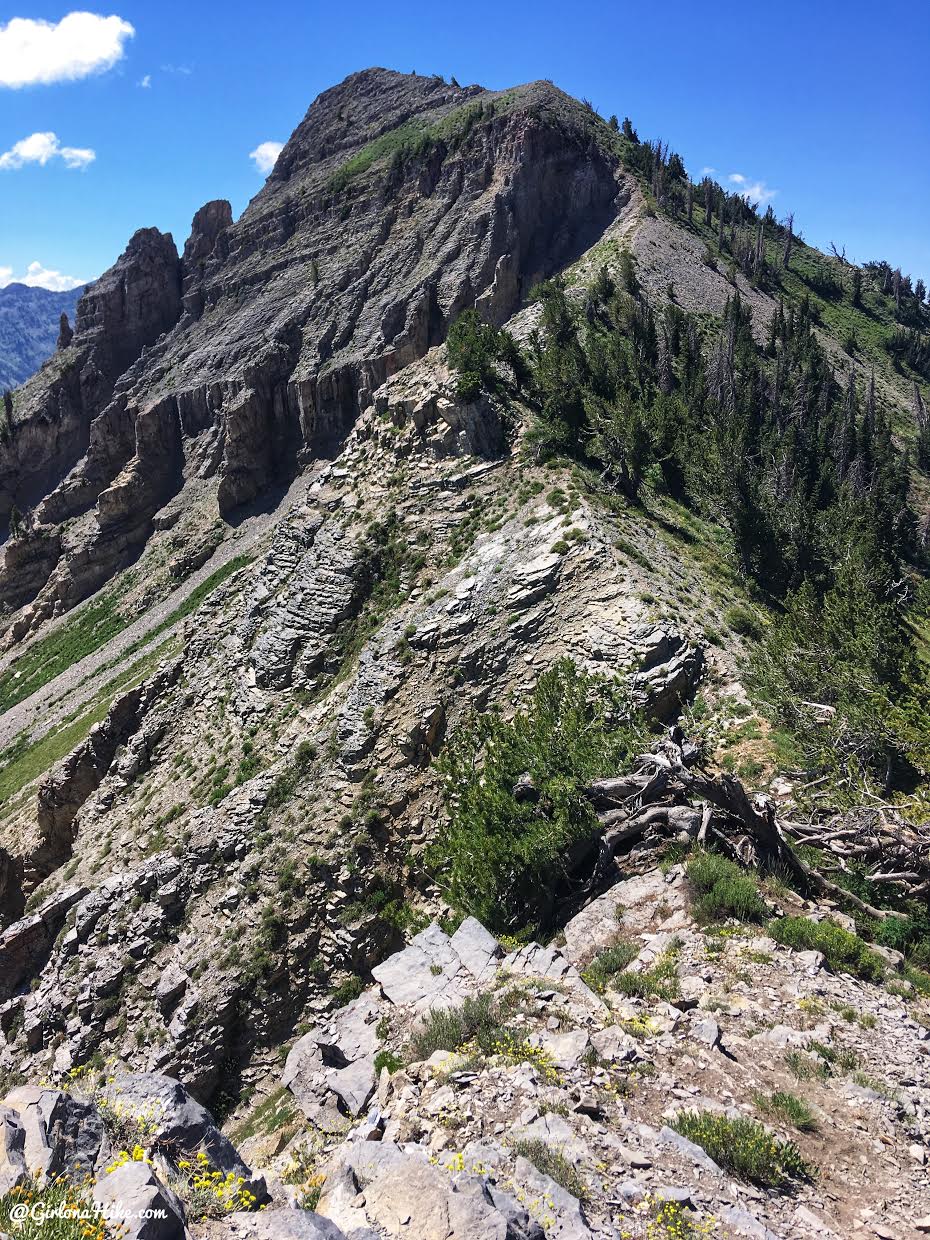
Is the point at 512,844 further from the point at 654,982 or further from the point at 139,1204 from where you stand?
the point at 139,1204

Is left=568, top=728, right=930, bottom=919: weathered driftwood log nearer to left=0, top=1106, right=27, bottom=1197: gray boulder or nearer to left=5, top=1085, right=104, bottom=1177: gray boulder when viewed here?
left=5, top=1085, right=104, bottom=1177: gray boulder

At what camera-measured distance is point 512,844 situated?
18.8 meters

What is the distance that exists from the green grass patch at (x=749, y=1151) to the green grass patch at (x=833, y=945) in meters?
5.03

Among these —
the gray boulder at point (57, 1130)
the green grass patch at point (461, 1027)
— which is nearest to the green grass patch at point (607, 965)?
the green grass patch at point (461, 1027)

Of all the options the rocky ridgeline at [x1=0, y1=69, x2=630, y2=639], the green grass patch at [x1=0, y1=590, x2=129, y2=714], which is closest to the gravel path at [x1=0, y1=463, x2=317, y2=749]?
the green grass patch at [x1=0, y1=590, x2=129, y2=714]

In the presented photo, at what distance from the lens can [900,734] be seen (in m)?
18.8

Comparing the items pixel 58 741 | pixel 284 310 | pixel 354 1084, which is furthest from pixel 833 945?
pixel 284 310

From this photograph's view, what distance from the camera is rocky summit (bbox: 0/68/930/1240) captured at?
9133 millimetres

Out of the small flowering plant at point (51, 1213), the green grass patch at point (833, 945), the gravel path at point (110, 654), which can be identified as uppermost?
the gravel path at point (110, 654)

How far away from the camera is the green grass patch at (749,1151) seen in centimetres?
880

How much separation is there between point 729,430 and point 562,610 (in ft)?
114

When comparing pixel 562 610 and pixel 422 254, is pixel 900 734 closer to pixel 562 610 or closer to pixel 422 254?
pixel 562 610

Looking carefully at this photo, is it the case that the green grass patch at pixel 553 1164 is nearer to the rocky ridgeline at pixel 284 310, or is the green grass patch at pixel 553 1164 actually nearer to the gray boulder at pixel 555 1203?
the gray boulder at pixel 555 1203

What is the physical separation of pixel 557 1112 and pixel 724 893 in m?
6.89
